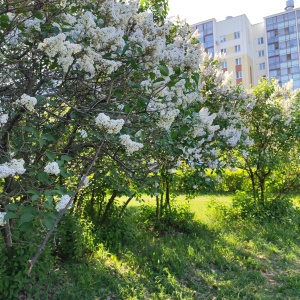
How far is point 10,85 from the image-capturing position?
2.42 meters

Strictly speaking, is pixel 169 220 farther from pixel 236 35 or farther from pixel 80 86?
pixel 236 35

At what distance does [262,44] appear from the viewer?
38844 millimetres

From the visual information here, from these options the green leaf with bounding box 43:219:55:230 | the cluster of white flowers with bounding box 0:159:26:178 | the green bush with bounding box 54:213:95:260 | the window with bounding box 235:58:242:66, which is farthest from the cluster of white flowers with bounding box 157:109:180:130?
the window with bounding box 235:58:242:66

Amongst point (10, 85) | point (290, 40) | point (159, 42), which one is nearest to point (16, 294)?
point (10, 85)

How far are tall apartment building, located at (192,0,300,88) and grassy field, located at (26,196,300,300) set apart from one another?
107ft

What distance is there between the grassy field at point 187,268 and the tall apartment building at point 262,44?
32.6m

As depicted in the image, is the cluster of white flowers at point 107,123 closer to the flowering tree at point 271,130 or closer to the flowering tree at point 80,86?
the flowering tree at point 80,86

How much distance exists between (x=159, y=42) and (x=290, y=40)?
1565 inches

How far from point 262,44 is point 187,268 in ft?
129

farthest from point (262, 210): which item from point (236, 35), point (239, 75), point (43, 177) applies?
point (236, 35)

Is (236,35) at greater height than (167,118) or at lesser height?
greater

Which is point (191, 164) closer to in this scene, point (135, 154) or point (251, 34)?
point (135, 154)

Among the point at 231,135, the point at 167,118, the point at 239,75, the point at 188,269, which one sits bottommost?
the point at 188,269

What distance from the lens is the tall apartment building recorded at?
119 ft
